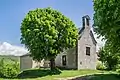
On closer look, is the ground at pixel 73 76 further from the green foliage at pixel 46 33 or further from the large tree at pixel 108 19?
the large tree at pixel 108 19

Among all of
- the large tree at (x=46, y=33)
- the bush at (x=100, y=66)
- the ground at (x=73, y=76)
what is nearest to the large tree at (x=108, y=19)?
the ground at (x=73, y=76)

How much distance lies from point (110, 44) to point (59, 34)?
57.3ft

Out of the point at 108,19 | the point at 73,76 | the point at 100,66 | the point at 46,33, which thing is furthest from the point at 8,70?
the point at 108,19

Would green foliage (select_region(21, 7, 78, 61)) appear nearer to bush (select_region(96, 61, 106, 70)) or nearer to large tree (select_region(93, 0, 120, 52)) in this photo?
bush (select_region(96, 61, 106, 70))

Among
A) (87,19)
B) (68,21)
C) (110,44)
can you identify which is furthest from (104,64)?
(110,44)

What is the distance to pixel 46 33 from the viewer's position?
43.8 metres

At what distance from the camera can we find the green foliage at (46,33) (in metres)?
43.7

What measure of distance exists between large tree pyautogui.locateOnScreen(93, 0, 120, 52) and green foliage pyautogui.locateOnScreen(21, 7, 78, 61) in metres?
15.5

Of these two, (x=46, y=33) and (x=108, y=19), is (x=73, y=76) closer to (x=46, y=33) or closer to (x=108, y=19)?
(x=46, y=33)

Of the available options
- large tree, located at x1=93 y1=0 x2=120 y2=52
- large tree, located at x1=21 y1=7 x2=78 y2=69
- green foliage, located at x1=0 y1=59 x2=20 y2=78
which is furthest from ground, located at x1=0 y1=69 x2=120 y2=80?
large tree, located at x1=93 y1=0 x2=120 y2=52

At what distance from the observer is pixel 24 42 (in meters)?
46.2

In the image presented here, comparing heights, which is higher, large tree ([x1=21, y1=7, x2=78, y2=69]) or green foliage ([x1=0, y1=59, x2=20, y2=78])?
large tree ([x1=21, y1=7, x2=78, y2=69])

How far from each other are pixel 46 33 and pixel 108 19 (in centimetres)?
1864

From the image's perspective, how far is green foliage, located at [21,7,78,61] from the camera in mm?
43719
